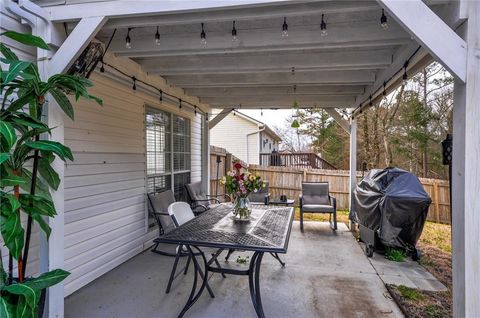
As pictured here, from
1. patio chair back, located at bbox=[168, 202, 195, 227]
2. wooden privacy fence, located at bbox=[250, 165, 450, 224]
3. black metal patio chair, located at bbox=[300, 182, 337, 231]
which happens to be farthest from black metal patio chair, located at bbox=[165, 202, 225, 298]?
wooden privacy fence, located at bbox=[250, 165, 450, 224]

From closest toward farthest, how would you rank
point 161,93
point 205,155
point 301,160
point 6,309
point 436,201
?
point 6,309, point 161,93, point 436,201, point 205,155, point 301,160

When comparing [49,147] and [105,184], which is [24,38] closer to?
[49,147]

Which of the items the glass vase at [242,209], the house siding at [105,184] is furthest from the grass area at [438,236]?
the house siding at [105,184]

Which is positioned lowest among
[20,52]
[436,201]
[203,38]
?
[436,201]

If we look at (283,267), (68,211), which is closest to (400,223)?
(283,267)

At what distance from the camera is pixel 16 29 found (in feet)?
7.18

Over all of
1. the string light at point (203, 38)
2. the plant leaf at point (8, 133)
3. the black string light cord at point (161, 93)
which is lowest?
the plant leaf at point (8, 133)

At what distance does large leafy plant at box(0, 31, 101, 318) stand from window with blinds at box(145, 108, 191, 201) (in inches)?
89.2

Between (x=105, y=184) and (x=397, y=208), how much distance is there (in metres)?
3.66

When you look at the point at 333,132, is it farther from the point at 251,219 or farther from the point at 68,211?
the point at 68,211

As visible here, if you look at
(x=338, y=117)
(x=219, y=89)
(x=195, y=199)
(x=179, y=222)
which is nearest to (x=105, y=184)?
(x=179, y=222)

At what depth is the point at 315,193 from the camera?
5926 mm

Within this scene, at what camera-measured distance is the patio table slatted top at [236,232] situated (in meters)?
2.25

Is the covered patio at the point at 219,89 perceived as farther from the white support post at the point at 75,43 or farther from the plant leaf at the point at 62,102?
the plant leaf at the point at 62,102
